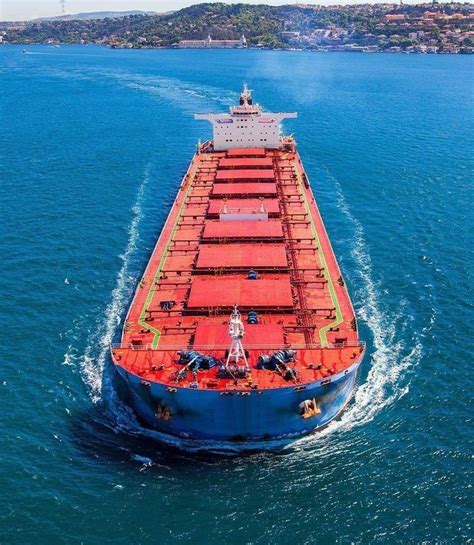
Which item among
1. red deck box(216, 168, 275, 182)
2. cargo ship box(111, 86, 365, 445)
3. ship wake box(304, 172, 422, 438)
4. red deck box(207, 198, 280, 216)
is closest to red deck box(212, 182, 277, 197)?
red deck box(207, 198, 280, 216)

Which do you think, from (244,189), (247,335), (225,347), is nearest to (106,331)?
(225,347)

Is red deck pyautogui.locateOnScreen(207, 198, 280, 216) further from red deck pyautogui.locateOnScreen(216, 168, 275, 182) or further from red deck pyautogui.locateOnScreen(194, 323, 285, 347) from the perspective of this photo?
red deck pyautogui.locateOnScreen(194, 323, 285, 347)

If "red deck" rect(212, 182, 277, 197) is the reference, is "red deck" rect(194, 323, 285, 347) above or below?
below

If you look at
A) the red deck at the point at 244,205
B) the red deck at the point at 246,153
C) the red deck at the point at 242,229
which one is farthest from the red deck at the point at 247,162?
the red deck at the point at 242,229

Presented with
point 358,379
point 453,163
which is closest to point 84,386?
point 358,379

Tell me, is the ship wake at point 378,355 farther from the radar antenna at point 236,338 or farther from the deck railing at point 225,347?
the radar antenna at point 236,338

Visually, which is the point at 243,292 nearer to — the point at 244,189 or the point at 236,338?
the point at 236,338
